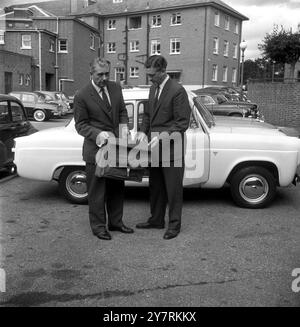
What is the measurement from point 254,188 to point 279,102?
15.2 metres

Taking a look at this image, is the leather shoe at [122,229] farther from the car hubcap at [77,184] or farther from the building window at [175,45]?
the building window at [175,45]

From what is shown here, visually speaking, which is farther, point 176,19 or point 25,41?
point 176,19

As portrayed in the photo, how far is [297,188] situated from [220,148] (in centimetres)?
211

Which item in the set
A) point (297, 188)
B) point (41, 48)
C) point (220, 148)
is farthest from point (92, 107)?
point (41, 48)

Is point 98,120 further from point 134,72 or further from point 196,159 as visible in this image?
point 134,72

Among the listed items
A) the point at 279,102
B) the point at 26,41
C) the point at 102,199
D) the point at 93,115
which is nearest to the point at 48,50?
the point at 26,41

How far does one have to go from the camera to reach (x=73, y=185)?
246 inches

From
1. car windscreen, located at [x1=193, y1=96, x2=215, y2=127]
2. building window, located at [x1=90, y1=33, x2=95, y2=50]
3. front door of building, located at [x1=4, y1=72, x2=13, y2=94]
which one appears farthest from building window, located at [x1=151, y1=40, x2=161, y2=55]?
car windscreen, located at [x1=193, y1=96, x2=215, y2=127]

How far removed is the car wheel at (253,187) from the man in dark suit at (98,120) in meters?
1.87

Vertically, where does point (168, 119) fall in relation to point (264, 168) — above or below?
above

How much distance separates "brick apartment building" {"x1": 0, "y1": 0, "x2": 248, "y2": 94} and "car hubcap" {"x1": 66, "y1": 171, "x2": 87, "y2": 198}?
123 feet

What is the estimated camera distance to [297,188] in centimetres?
743

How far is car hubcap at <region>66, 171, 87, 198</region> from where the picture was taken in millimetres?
6230
